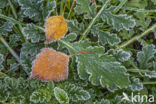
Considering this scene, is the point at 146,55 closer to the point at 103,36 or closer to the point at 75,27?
the point at 103,36

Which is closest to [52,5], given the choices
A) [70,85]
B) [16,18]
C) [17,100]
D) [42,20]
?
[42,20]

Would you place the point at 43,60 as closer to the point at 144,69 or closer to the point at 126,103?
the point at 126,103

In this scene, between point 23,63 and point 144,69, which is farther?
point 144,69

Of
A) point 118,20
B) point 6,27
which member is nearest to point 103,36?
point 118,20

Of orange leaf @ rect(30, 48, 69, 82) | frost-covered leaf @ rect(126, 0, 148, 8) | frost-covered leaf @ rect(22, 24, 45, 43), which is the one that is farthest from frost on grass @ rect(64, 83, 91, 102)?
frost-covered leaf @ rect(126, 0, 148, 8)

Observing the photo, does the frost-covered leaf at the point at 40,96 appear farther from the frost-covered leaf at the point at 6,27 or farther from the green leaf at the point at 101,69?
the frost-covered leaf at the point at 6,27

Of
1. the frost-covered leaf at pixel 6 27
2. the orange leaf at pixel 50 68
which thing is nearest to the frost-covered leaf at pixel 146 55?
the orange leaf at pixel 50 68

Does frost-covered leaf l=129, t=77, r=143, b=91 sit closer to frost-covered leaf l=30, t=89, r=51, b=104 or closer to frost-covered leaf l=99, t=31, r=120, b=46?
frost-covered leaf l=99, t=31, r=120, b=46
